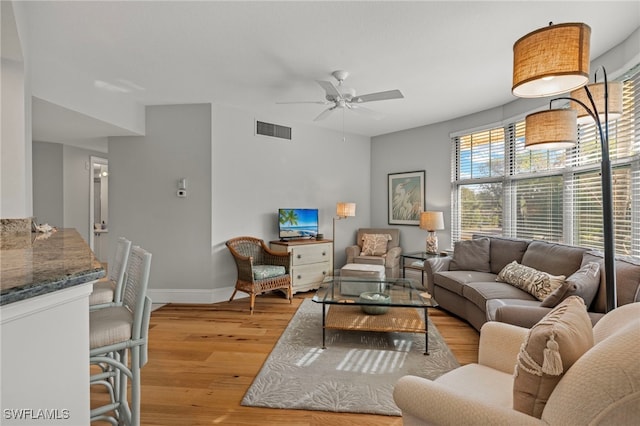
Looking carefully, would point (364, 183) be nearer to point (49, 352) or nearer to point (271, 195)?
point (271, 195)

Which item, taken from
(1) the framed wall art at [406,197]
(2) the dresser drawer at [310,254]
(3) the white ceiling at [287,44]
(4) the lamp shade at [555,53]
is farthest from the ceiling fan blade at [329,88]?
(1) the framed wall art at [406,197]

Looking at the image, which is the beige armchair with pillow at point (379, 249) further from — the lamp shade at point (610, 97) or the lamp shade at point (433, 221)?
the lamp shade at point (610, 97)

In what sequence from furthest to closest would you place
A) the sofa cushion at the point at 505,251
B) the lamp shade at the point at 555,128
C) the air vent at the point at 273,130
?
the air vent at the point at 273,130 < the sofa cushion at the point at 505,251 < the lamp shade at the point at 555,128

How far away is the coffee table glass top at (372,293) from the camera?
3.00m

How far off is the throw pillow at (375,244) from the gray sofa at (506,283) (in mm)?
1428

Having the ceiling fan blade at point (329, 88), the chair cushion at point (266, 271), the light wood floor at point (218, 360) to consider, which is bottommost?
the light wood floor at point (218, 360)

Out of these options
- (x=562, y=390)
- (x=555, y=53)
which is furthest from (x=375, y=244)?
(x=562, y=390)

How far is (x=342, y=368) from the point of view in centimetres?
260

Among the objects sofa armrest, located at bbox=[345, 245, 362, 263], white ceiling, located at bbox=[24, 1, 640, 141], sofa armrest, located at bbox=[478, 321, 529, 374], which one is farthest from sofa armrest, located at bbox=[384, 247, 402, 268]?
sofa armrest, located at bbox=[478, 321, 529, 374]

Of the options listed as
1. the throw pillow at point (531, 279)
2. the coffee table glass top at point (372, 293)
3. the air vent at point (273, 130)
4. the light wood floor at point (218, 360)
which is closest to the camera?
the light wood floor at point (218, 360)

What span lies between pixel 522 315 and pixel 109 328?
2.52 metres

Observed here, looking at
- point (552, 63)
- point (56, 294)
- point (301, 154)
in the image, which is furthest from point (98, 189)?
point (552, 63)

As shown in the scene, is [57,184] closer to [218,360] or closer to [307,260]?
[307,260]

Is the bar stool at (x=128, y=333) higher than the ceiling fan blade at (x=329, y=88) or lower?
lower
